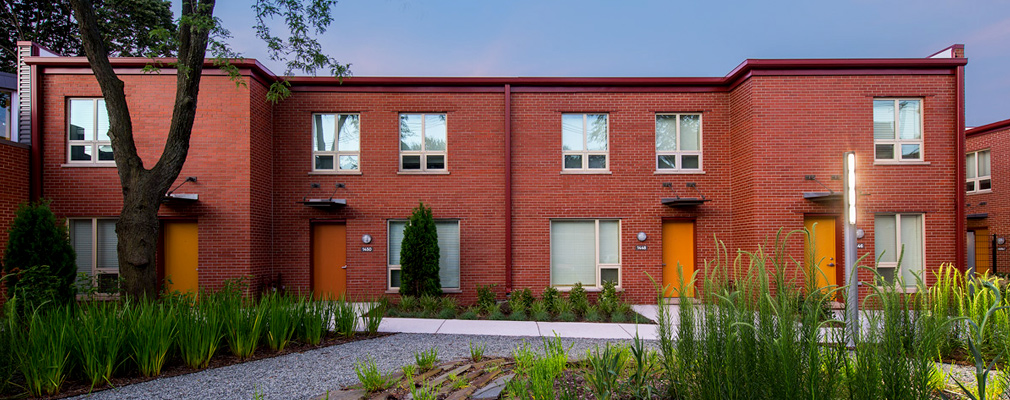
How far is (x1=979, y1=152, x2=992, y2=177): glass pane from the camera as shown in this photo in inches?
659

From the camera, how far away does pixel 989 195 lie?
54.2 ft

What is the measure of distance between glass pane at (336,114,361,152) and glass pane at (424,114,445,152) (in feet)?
5.30

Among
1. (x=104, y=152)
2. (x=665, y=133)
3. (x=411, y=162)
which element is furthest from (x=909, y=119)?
(x=104, y=152)

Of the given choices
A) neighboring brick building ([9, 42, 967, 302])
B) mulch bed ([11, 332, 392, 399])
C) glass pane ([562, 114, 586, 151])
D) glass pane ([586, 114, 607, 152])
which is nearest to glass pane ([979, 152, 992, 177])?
neighboring brick building ([9, 42, 967, 302])

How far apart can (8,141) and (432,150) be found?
8527 mm

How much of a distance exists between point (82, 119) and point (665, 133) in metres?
13.2

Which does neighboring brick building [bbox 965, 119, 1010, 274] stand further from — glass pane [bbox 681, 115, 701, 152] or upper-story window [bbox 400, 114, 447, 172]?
upper-story window [bbox 400, 114, 447, 172]

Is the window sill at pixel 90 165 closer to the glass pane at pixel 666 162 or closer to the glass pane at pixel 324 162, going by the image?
the glass pane at pixel 324 162

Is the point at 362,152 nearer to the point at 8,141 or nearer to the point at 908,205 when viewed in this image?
the point at 8,141

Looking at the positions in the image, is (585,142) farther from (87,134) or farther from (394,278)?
(87,134)

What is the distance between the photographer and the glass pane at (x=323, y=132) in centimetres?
1211

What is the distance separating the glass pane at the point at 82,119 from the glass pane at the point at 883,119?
1737cm

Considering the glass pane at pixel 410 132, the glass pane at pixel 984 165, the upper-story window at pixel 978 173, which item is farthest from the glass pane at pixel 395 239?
the glass pane at pixel 984 165

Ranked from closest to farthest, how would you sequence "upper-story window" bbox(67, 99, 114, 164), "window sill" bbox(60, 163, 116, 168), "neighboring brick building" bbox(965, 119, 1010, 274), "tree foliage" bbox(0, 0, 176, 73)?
"window sill" bbox(60, 163, 116, 168) → "upper-story window" bbox(67, 99, 114, 164) → "neighboring brick building" bbox(965, 119, 1010, 274) → "tree foliage" bbox(0, 0, 176, 73)
